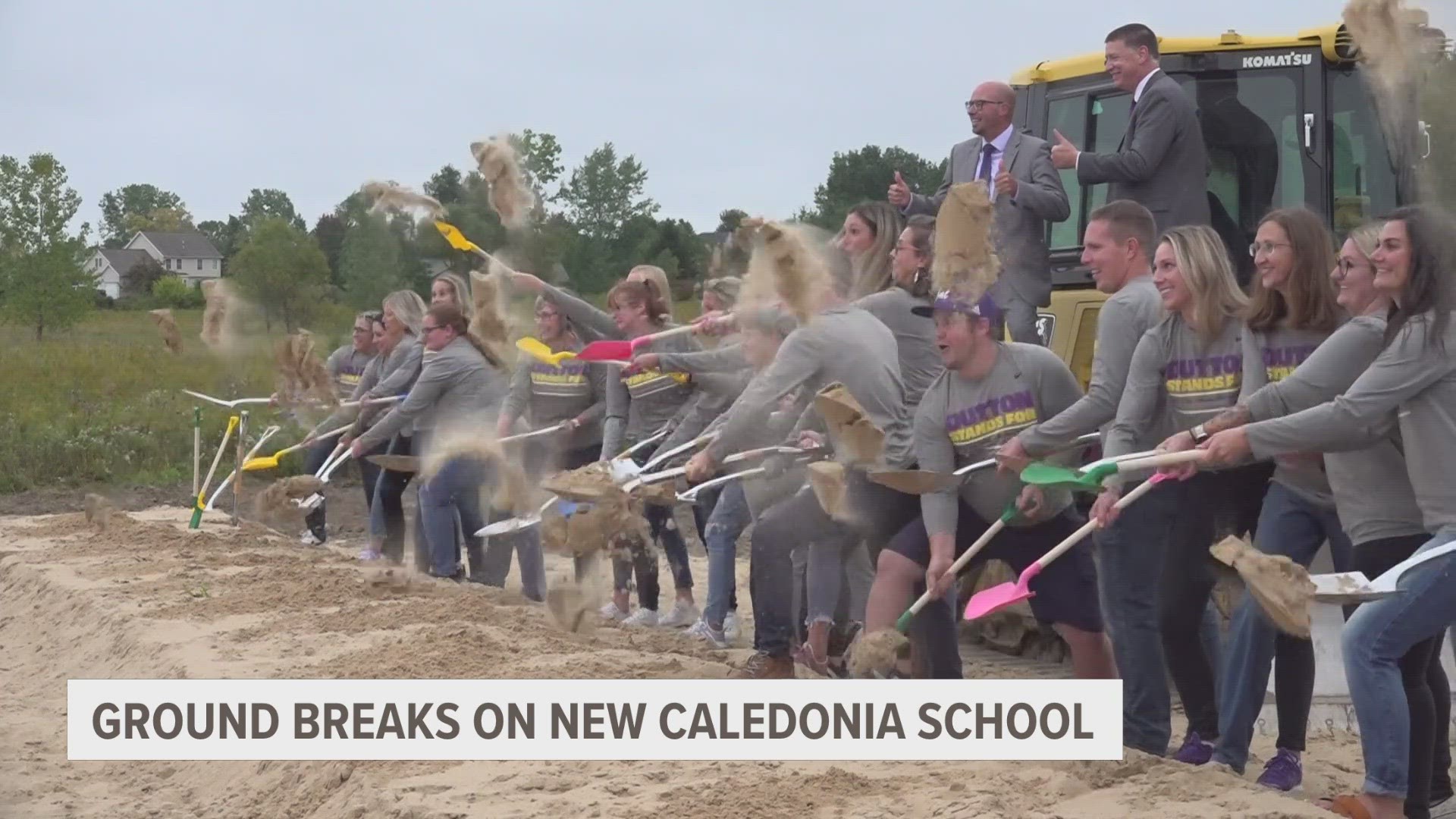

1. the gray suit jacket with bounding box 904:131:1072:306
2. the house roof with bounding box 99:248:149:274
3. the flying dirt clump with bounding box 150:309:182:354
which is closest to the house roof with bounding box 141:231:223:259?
the flying dirt clump with bounding box 150:309:182:354

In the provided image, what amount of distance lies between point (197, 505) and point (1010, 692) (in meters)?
9.41

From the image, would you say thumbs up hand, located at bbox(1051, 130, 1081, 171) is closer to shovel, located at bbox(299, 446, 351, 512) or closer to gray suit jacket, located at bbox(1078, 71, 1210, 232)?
gray suit jacket, located at bbox(1078, 71, 1210, 232)

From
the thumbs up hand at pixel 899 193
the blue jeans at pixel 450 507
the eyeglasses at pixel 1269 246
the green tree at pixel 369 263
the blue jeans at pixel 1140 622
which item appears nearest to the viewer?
the eyeglasses at pixel 1269 246

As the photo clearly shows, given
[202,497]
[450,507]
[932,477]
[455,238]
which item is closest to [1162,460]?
[932,477]

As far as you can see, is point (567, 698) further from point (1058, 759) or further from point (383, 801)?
point (1058, 759)

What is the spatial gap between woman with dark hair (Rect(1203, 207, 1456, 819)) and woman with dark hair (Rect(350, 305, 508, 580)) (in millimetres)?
6906

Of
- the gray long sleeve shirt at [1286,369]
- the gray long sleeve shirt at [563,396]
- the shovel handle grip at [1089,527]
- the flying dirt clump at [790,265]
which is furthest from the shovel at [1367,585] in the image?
the gray long sleeve shirt at [563,396]

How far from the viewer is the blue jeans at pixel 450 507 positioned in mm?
11445

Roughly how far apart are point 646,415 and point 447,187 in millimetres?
1678

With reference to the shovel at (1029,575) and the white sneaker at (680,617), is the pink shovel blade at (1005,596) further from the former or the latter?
the white sneaker at (680,617)

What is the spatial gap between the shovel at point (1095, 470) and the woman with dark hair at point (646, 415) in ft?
12.2

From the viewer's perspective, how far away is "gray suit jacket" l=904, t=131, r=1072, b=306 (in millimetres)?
8211

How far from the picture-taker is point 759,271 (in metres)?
7.82

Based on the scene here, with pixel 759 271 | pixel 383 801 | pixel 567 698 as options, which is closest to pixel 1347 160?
pixel 759 271
